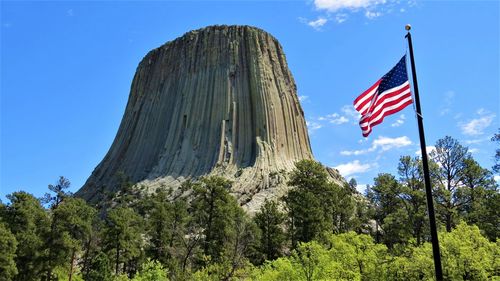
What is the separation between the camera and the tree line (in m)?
26.0

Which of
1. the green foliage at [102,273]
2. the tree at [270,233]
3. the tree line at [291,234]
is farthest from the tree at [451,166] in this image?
the green foliage at [102,273]

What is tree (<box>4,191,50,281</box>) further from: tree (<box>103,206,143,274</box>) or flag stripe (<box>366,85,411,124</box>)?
flag stripe (<box>366,85,411,124</box>)

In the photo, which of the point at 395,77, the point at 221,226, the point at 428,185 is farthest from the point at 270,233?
the point at 428,185

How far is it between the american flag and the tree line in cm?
1275

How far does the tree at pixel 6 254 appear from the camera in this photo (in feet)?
104

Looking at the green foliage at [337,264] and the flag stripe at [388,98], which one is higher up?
the flag stripe at [388,98]

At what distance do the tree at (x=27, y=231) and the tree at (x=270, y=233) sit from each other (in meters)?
18.0

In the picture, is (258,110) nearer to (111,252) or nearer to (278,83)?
(278,83)

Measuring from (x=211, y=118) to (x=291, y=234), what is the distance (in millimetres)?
48512

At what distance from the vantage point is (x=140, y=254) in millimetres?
43844

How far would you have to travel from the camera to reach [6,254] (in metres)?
31.8

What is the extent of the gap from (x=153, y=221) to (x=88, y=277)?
7.27 meters

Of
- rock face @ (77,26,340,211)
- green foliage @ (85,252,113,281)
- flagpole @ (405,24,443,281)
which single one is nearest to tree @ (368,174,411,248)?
green foliage @ (85,252,113,281)

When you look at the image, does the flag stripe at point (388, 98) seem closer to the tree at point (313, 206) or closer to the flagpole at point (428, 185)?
the flagpole at point (428, 185)
